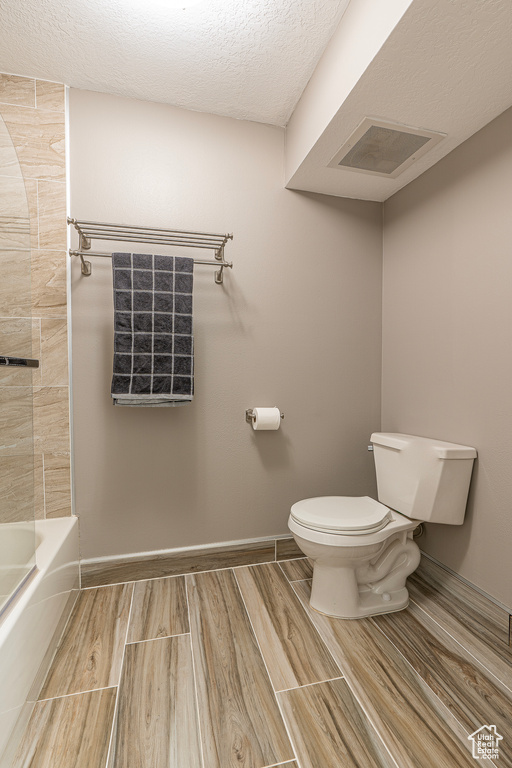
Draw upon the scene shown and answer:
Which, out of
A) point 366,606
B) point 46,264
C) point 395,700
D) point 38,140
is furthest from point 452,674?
point 38,140

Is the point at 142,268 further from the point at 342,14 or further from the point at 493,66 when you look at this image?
the point at 493,66

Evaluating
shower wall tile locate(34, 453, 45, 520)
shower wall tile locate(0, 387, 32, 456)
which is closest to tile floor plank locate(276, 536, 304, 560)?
shower wall tile locate(34, 453, 45, 520)

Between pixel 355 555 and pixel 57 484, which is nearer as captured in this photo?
pixel 355 555

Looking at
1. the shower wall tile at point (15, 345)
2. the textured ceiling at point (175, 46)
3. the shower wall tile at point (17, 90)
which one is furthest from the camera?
the shower wall tile at point (17, 90)

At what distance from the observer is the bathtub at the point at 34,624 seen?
35.8 inches

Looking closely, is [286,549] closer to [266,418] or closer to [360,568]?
[360,568]

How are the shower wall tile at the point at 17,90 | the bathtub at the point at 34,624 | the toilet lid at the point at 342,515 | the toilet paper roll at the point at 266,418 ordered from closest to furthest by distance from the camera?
the bathtub at the point at 34,624, the toilet lid at the point at 342,515, the shower wall tile at the point at 17,90, the toilet paper roll at the point at 266,418

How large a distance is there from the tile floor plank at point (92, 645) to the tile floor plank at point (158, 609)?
4cm

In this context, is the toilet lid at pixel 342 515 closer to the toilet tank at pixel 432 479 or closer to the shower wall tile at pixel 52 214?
the toilet tank at pixel 432 479

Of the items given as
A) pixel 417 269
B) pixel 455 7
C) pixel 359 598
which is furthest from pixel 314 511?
pixel 455 7

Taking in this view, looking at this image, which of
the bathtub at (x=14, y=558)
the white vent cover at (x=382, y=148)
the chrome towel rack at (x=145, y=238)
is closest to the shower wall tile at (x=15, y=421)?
the bathtub at (x=14, y=558)

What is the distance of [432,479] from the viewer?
1.57m

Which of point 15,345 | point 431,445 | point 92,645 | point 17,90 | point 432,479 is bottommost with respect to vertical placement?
point 92,645

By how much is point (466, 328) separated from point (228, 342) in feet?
3.50
